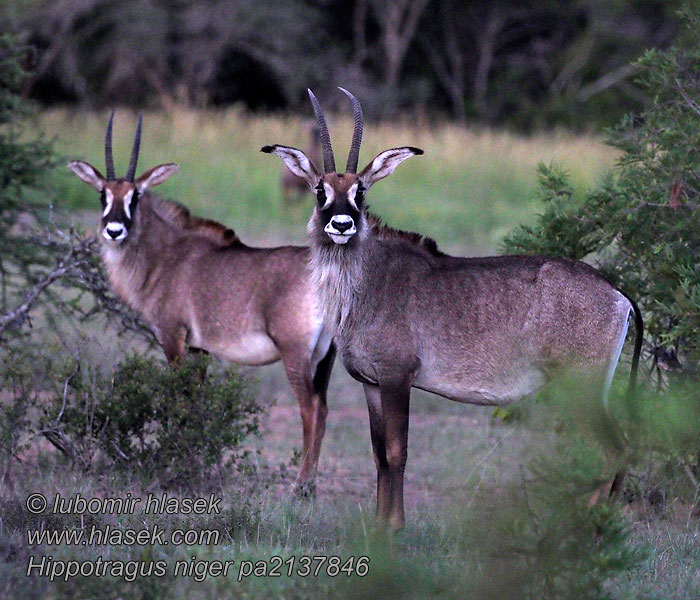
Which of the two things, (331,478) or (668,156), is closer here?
(668,156)

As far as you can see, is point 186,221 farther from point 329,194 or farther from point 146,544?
point 146,544

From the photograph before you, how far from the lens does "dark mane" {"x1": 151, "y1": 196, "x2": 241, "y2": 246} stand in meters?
9.23

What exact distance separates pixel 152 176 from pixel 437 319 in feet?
11.7

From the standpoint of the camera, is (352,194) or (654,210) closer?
(352,194)

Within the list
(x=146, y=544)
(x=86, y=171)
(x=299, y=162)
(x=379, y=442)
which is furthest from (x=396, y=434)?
(x=86, y=171)

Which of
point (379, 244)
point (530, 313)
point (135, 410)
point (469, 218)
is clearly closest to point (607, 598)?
point (530, 313)

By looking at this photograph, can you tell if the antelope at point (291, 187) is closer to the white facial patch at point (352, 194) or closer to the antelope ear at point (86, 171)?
the antelope ear at point (86, 171)

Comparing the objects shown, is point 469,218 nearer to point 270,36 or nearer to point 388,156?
point 270,36

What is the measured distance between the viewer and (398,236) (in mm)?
7043

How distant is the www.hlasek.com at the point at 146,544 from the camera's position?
16.4 ft

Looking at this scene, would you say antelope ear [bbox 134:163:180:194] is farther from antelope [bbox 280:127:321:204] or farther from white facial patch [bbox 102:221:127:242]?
antelope [bbox 280:127:321:204]

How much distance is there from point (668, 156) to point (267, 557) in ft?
12.3

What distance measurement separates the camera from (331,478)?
27.5ft

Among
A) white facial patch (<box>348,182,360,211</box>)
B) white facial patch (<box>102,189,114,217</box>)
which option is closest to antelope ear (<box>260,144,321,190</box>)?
white facial patch (<box>348,182,360,211</box>)
